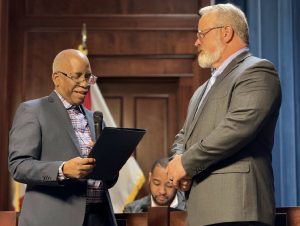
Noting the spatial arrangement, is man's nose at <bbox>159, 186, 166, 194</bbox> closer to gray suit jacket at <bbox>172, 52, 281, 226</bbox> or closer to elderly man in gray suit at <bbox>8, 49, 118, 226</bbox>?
elderly man in gray suit at <bbox>8, 49, 118, 226</bbox>

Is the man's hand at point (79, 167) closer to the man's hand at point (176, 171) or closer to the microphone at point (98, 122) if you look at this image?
the microphone at point (98, 122)

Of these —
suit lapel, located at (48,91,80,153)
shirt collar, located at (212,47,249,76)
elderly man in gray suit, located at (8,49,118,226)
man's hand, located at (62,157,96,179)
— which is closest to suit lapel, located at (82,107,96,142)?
elderly man in gray suit, located at (8,49,118,226)

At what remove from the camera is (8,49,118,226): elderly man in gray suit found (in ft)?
9.02

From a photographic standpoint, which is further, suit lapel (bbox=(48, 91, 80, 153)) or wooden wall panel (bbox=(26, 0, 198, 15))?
wooden wall panel (bbox=(26, 0, 198, 15))

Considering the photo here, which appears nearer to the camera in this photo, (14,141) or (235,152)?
(235,152)

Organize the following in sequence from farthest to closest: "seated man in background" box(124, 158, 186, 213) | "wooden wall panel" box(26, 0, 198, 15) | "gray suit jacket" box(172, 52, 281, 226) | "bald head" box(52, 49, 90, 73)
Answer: "wooden wall panel" box(26, 0, 198, 15), "seated man in background" box(124, 158, 186, 213), "bald head" box(52, 49, 90, 73), "gray suit jacket" box(172, 52, 281, 226)

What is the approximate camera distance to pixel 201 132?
2627 mm

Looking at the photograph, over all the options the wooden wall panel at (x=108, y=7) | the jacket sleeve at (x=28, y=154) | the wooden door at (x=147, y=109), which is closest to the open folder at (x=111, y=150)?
the jacket sleeve at (x=28, y=154)

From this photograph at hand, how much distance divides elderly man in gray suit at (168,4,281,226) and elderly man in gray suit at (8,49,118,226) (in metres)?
0.46

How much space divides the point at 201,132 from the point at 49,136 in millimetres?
710

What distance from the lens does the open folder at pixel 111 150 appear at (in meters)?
2.65

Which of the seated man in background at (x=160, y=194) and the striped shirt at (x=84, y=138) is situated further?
the seated man in background at (x=160, y=194)

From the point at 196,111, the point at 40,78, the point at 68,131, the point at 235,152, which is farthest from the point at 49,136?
the point at 40,78

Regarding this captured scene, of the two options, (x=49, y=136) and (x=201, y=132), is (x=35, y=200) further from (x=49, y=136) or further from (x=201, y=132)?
(x=201, y=132)
